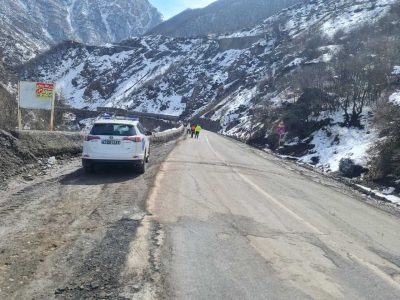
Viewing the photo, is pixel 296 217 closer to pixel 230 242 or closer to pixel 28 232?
pixel 230 242

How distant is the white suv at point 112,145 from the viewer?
12.9 meters

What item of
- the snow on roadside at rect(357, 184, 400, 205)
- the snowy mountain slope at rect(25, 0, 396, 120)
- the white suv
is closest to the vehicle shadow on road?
the white suv

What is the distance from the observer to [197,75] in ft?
453

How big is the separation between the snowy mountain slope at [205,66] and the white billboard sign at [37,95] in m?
51.4

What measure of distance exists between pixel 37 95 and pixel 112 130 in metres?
5.75

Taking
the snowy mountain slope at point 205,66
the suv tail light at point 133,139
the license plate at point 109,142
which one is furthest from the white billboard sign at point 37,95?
the snowy mountain slope at point 205,66

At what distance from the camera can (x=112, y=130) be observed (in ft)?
43.5

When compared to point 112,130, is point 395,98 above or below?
above

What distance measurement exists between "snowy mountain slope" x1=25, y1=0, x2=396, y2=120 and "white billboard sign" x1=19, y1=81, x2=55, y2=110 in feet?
169

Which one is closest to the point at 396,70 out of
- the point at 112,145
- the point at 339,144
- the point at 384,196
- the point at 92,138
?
the point at 339,144

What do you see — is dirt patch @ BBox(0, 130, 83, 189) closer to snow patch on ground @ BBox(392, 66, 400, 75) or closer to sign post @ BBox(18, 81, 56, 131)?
sign post @ BBox(18, 81, 56, 131)

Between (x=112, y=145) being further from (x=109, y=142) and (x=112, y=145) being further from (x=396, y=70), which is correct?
(x=396, y=70)

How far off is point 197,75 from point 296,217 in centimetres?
13093

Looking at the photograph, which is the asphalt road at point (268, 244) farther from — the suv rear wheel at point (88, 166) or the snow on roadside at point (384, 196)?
the snow on roadside at point (384, 196)
